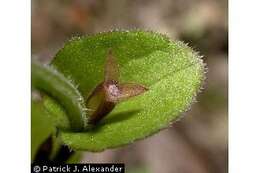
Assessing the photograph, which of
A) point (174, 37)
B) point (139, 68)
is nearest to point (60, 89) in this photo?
point (139, 68)

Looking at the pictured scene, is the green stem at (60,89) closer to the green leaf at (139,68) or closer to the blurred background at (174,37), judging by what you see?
the green leaf at (139,68)

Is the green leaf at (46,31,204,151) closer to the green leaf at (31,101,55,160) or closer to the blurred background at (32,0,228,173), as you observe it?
the green leaf at (31,101,55,160)

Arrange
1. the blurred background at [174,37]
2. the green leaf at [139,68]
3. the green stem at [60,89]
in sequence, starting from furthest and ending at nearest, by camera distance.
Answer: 1. the blurred background at [174,37]
2. the green leaf at [139,68]
3. the green stem at [60,89]

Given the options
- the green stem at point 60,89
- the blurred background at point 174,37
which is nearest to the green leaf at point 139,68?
the green stem at point 60,89

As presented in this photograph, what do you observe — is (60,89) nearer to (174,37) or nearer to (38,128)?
(38,128)

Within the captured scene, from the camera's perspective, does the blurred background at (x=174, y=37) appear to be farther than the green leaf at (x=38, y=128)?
Yes
